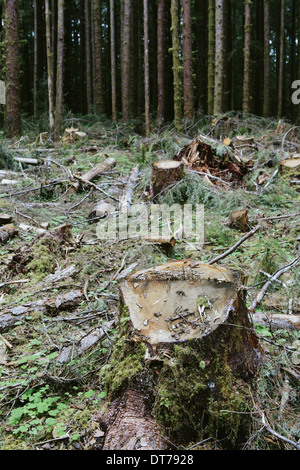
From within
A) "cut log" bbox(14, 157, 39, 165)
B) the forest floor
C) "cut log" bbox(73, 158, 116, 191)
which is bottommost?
the forest floor

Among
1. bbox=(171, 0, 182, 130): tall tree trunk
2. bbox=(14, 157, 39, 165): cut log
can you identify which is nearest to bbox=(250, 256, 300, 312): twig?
bbox=(14, 157, 39, 165): cut log

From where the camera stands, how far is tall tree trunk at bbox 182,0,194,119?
12219 mm

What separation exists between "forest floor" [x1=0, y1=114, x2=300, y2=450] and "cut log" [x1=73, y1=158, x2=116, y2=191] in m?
0.12

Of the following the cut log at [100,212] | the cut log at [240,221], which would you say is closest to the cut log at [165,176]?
the cut log at [100,212]

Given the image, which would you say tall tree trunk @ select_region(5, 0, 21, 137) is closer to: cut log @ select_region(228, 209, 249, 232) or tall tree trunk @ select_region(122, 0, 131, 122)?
tall tree trunk @ select_region(122, 0, 131, 122)

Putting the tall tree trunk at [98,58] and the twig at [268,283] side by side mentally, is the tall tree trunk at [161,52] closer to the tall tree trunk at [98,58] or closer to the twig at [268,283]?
the tall tree trunk at [98,58]

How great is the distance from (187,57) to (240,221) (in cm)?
822

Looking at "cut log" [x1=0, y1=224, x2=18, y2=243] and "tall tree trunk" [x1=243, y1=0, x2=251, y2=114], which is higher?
"tall tree trunk" [x1=243, y1=0, x2=251, y2=114]

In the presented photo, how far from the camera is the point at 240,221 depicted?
6258mm

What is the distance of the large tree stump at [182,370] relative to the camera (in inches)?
99.3

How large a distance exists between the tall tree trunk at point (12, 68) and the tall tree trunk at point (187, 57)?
5.02 m

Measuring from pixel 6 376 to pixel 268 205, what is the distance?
546cm

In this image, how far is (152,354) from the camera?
2.59 m
